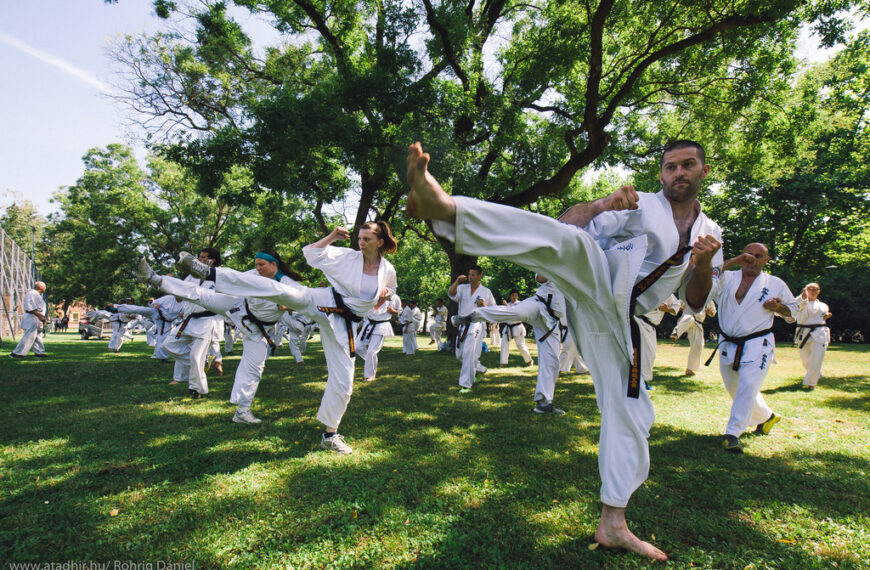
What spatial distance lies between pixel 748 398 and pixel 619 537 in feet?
11.0

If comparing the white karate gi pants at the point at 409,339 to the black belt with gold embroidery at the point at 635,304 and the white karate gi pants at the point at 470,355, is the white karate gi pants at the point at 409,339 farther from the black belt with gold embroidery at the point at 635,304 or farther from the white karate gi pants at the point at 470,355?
the black belt with gold embroidery at the point at 635,304

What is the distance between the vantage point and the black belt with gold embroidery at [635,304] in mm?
2752

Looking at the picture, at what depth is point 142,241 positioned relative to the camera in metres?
32.3

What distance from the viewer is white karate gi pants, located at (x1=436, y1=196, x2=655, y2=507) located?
227cm

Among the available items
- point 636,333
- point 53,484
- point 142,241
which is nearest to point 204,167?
point 53,484

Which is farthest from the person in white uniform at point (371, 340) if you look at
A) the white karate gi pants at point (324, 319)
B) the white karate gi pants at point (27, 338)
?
the white karate gi pants at point (27, 338)

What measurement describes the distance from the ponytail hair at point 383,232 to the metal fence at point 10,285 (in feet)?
76.6

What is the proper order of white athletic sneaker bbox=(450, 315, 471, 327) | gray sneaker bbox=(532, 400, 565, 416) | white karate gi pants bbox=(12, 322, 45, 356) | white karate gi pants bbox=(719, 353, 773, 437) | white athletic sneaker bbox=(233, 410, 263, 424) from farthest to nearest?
white karate gi pants bbox=(12, 322, 45, 356), white athletic sneaker bbox=(450, 315, 471, 327), gray sneaker bbox=(532, 400, 565, 416), white athletic sneaker bbox=(233, 410, 263, 424), white karate gi pants bbox=(719, 353, 773, 437)

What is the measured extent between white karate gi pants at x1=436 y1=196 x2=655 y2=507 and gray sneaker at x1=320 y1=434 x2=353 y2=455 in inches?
107

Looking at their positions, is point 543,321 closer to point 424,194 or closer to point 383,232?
point 383,232

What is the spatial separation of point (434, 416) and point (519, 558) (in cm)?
350

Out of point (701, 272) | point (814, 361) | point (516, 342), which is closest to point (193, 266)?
point (701, 272)

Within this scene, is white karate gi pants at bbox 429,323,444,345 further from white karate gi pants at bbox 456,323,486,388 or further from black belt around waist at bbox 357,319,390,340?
white karate gi pants at bbox 456,323,486,388

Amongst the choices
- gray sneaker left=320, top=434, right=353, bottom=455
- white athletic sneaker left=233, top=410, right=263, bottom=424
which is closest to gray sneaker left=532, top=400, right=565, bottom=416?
gray sneaker left=320, top=434, right=353, bottom=455
